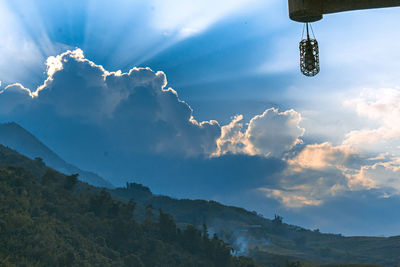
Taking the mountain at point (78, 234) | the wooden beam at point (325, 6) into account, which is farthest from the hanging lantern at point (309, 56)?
the mountain at point (78, 234)

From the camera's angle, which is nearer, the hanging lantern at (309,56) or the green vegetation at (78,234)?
the hanging lantern at (309,56)

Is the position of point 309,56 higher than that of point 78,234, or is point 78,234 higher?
point 78,234

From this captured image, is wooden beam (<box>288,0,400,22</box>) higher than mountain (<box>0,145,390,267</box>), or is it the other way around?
mountain (<box>0,145,390,267</box>)

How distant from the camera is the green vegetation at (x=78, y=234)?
71.4 m

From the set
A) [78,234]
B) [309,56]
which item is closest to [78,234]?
[78,234]

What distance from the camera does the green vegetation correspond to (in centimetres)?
7144

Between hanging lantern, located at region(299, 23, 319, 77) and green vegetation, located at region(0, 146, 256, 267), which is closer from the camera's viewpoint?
hanging lantern, located at region(299, 23, 319, 77)

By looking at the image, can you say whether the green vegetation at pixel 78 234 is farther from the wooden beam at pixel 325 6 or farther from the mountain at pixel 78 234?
the wooden beam at pixel 325 6

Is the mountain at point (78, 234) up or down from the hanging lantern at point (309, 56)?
up

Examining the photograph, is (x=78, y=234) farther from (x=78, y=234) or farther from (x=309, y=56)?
(x=309, y=56)

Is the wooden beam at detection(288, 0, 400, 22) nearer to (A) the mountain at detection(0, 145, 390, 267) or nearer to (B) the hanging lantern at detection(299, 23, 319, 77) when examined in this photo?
(B) the hanging lantern at detection(299, 23, 319, 77)

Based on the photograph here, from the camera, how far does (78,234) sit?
87.4 meters

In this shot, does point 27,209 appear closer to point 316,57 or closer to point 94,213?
point 94,213

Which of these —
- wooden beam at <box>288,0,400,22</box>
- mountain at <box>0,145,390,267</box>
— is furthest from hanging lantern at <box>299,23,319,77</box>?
mountain at <box>0,145,390,267</box>
